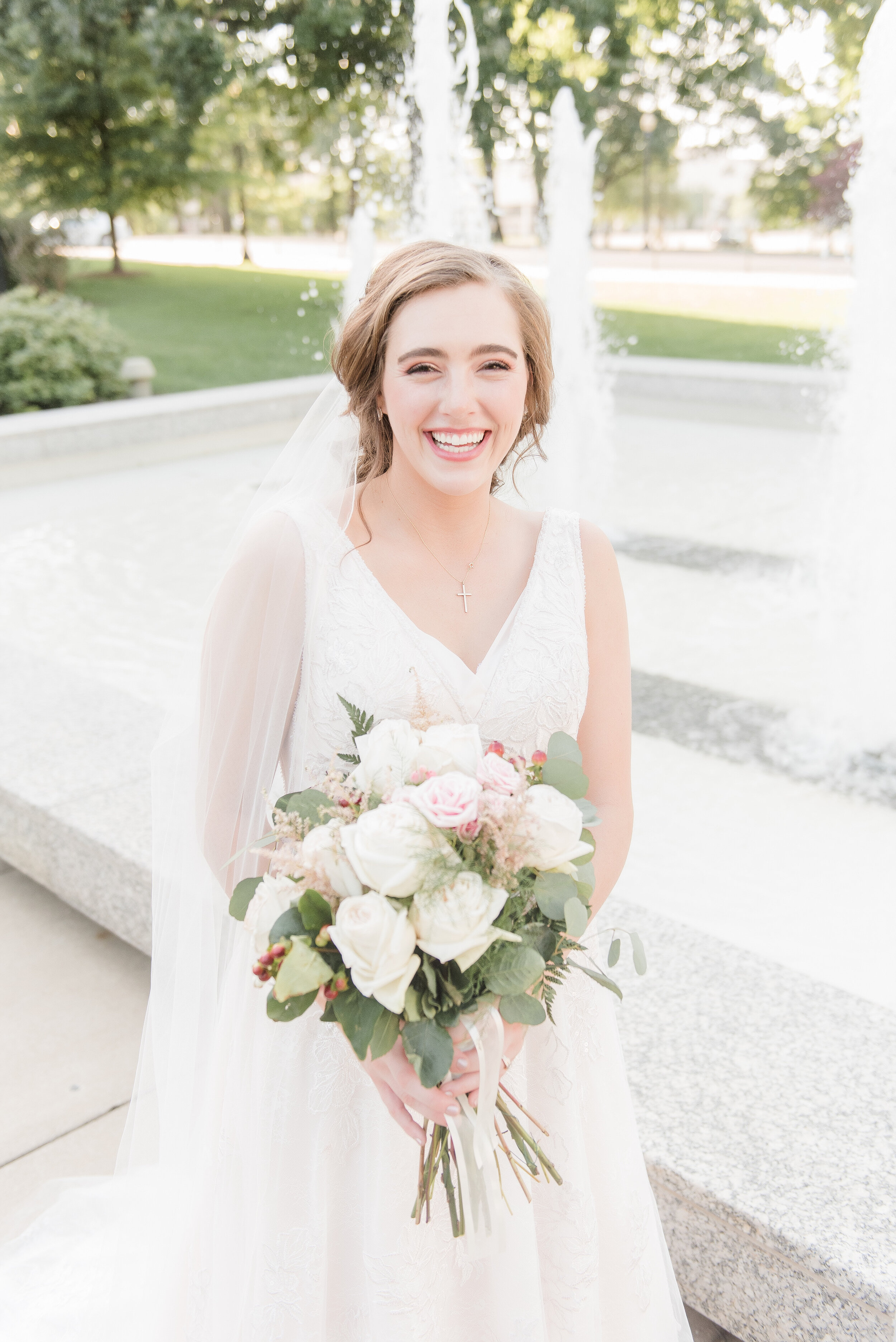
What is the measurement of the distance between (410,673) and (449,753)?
390mm

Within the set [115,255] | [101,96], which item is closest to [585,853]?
[101,96]

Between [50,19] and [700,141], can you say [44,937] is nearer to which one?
[50,19]

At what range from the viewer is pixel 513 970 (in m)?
1.53

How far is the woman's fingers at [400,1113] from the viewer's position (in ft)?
5.72

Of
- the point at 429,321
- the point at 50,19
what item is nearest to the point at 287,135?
the point at 50,19

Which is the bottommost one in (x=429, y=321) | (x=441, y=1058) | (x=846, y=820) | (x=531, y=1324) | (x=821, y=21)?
(x=846, y=820)

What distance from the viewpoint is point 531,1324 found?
2.05 meters

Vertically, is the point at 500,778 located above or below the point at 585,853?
above

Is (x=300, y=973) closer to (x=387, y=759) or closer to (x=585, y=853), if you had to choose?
(x=387, y=759)

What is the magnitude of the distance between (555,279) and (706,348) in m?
7.93

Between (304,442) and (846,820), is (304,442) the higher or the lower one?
the higher one

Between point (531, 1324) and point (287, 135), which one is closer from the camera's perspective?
point (531, 1324)

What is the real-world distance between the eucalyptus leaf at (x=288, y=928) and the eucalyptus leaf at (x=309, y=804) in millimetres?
135

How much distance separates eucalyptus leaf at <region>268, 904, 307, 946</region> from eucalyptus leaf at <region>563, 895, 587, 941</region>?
35cm
